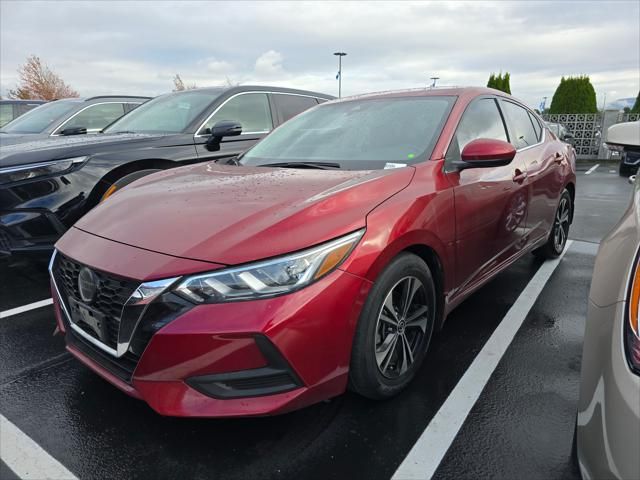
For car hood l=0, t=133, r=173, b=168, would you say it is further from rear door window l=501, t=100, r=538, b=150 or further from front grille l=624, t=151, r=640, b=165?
front grille l=624, t=151, r=640, b=165

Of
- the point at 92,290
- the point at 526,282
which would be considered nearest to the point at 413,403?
the point at 92,290

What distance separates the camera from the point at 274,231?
182cm

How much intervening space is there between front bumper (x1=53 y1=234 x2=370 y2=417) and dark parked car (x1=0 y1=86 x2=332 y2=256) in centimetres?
222

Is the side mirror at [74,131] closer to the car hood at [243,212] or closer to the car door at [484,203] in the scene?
the car hood at [243,212]

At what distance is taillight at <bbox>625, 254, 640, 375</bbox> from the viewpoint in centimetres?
118

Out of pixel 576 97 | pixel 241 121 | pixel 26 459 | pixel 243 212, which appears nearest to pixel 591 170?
pixel 576 97

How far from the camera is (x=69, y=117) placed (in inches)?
245

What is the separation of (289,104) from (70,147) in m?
2.61

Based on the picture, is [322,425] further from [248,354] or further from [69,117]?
[69,117]

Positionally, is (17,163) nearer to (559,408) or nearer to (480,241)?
(480,241)

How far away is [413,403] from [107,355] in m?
1.43

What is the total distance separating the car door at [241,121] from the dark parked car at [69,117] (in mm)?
2108

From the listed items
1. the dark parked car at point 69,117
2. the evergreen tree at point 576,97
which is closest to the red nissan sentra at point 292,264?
the dark parked car at point 69,117

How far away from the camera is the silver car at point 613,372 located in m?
1.10
